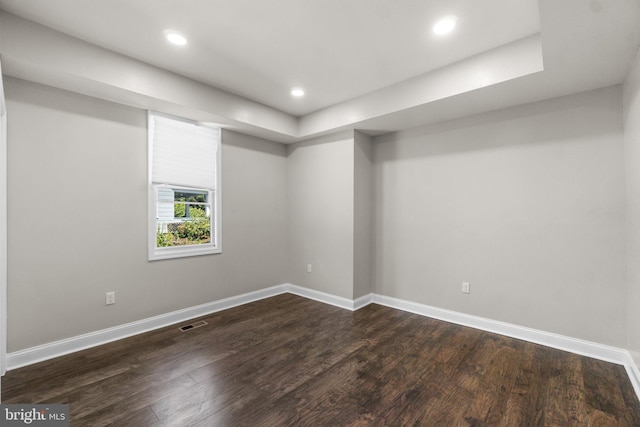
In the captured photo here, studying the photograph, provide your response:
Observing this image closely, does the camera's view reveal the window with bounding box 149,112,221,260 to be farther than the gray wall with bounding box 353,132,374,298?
No

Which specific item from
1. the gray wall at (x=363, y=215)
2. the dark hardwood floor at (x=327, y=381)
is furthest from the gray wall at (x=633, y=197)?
the gray wall at (x=363, y=215)

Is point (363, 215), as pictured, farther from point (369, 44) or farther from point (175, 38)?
point (175, 38)

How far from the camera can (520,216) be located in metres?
3.06

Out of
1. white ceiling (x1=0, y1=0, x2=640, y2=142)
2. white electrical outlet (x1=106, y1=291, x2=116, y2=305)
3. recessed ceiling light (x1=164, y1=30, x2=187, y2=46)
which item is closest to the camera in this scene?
white ceiling (x1=0, y1=0, x2=640, y2=142)

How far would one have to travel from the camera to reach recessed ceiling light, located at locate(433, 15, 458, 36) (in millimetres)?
2193

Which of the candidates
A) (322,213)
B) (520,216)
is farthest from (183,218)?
(520,216)

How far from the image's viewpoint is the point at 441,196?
365 centimetres

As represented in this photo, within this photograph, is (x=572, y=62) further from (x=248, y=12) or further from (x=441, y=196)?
(x=248, y=12)

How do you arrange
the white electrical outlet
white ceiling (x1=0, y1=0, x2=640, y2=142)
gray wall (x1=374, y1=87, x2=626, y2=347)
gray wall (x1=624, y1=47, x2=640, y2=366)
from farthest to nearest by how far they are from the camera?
the white electrical outlet → gray wall (x1=374, y1=87, x2=626, y2=347) → gray wall (x1=624, y1=47, x2=640, y2=366) → white ceiling (x1=0, y1=0, x2=640, y2=142)

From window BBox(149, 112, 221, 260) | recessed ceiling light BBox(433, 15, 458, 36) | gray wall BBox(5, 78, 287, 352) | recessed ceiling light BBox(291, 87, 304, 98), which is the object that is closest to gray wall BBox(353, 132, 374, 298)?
recessed ceiling light BBox(291, 87, 304, 98)

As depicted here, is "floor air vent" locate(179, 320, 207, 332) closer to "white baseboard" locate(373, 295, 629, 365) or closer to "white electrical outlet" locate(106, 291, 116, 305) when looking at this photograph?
"white electrical outlet" locate(106, 291, 116, 305)

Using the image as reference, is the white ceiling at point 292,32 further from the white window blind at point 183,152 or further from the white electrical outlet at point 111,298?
the white electrical outlet at point 111,298

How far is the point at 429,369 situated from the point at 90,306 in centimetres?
321

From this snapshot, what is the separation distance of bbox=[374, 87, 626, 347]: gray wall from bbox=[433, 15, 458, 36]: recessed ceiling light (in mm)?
1333
